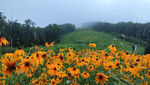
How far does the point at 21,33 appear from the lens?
3622 cm

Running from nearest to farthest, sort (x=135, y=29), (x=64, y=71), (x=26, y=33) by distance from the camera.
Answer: (x=64, y=71) → (x=26, y=33) → (x=135, y=29)

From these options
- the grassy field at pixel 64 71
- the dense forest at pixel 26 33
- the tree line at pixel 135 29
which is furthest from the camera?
the tree line at pixel 135 29

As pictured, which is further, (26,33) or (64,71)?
(26,33)

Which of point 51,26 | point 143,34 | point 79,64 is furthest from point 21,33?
point 143,34

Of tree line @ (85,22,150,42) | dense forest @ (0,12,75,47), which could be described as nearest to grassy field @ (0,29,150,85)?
dense forest @ (0,12,75,47)

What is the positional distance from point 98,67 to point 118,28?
63371 mm

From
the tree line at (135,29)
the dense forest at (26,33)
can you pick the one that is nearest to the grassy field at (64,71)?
the dense forest at (26,33)

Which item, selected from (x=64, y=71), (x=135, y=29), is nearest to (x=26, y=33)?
(x=64, y=71)

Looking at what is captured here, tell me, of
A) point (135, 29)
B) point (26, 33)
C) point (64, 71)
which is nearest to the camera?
point (64, 71)

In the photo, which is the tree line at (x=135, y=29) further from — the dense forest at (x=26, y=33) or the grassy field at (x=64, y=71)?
the grassy field at (x=64, y=71)

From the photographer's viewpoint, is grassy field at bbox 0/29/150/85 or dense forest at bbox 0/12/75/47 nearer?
grassy field at bbox 0/29/150/85

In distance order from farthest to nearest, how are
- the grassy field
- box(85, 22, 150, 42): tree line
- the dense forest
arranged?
1. box(85, 22, 150, 42): tree line
2. the dense forest
3. the grassy field

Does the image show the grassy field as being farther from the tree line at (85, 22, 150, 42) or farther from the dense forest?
the tree line at (85, 22, 150, 42)

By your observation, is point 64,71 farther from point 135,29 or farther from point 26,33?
point 135,29
